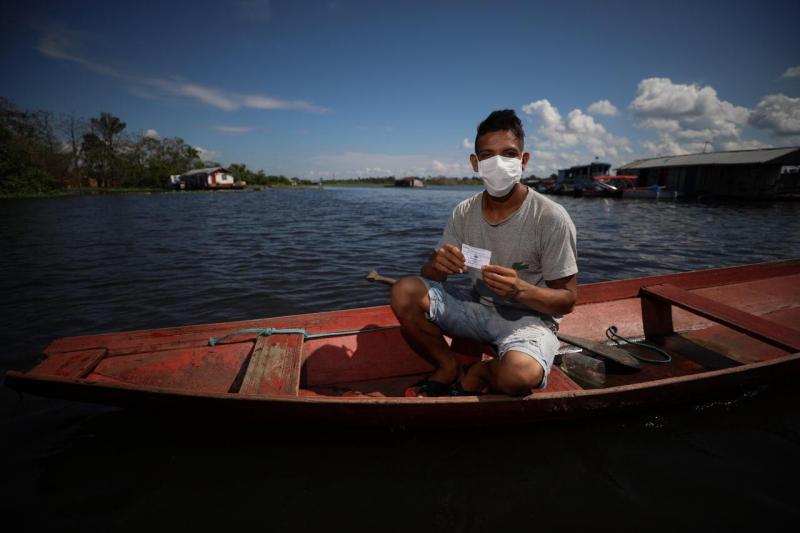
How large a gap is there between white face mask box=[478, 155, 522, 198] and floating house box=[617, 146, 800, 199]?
37129 millimetres

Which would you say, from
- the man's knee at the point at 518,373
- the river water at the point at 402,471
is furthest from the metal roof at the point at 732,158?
the man's knee at the point at 518,373

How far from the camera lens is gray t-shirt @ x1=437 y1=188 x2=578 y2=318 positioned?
2.39m

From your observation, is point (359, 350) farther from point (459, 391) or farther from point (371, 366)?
point (459, 391)

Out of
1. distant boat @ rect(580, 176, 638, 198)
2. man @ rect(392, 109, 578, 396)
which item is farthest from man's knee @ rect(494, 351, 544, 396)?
distant boat @ rect(580, 176, 638, 198)

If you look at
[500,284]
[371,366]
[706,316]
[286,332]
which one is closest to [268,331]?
[286,332]

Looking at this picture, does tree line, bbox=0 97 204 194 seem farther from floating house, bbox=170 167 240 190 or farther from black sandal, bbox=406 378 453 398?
black sandal, bbox=406 378 453 398

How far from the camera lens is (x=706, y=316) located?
3.50 m

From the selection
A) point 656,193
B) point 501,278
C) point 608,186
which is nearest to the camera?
point 501,278

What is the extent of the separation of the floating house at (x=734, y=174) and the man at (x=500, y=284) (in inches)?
1460

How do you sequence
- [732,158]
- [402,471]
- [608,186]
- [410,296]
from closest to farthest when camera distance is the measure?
1. [402,471]
2. [410,296]
3. [732,158]
4. [608,186]

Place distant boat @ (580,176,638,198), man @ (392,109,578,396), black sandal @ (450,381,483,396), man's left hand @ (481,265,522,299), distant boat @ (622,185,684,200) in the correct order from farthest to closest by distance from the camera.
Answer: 1. distant boat @ (580,176,638,198)
2. distant boat @ (622,185,684,200)
3. black sandal @ (450,381,483,396)
4. man @ (392,109,578,396)
5. man's left hand @ (481,265,522,299)

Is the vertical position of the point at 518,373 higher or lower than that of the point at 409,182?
lower

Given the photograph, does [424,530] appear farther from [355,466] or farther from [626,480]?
[626,480]

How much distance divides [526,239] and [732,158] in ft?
132
